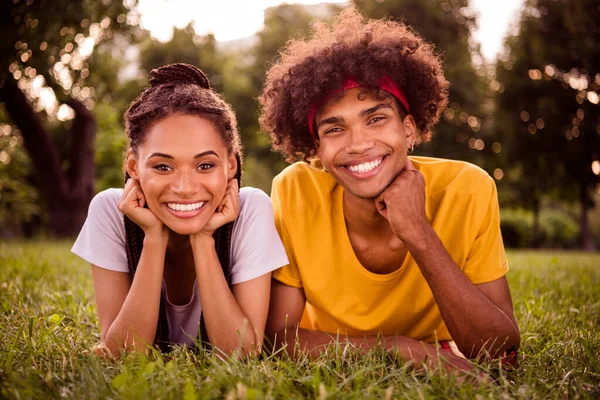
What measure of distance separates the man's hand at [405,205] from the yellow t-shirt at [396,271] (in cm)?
27

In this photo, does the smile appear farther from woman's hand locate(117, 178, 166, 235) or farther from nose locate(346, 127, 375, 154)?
woman's hand locate(117, 178, 166, 235)

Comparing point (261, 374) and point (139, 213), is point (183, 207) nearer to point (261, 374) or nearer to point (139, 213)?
point (139, 213)

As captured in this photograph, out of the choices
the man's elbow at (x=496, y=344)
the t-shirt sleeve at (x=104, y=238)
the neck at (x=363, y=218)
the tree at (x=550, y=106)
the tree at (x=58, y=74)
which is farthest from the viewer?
the tree at (x=550, y=106)

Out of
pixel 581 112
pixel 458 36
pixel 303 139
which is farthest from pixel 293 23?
pixel 303 139

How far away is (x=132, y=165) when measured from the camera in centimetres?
313

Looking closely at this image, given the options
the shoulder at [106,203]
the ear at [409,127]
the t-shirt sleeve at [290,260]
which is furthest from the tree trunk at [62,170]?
the ear at [409,127]

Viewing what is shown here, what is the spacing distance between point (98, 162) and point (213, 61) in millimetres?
8129

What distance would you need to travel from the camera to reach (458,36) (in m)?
22.4

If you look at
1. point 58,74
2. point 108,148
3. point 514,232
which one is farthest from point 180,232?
point 514,232

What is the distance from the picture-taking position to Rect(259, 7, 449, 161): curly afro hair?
3250 millimetres

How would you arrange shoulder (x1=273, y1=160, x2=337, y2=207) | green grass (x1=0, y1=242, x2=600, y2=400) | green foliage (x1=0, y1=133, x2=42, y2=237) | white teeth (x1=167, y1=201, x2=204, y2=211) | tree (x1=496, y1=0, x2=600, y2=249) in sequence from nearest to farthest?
1. green grass (x1=0, y1=242, x2=600, y2=400)
2. white teeth (x1=167, y1=201, x2=204, y2=211)
3. shoulder (x1=273, y1=160, x2=337, y2=207)
4. green foliage (x1=0, y1=133, x2=42, y2=237)
5. tree (x1=496, y1=0, x2=600, y2=249)

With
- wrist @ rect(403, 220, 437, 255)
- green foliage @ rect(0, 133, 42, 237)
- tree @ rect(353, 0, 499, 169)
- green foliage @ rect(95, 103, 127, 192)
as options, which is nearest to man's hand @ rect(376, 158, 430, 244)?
wrist @ rect(403, 220, 437, 255)

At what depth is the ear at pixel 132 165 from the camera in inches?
122

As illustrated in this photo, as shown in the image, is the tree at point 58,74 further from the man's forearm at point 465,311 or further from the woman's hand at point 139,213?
the man's forearm at point 465,311
